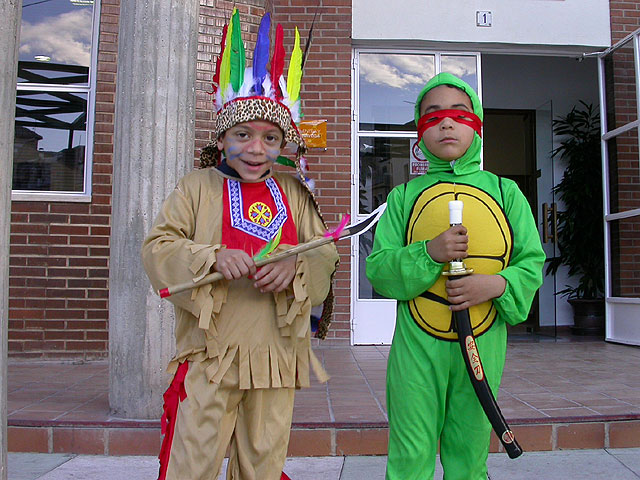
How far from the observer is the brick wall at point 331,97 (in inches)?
235

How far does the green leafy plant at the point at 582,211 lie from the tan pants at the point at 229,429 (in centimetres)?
654

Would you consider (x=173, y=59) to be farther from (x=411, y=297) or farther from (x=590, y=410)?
(x=590, y=410)

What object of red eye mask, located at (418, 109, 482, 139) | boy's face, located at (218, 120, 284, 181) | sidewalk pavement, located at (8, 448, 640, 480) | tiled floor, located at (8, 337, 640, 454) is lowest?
sidewalk pavement, located at (8, 448, 640, 480)

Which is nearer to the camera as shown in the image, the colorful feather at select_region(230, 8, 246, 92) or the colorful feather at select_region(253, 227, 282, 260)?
the colorful feather at select_region(253, 227, 282, 260)

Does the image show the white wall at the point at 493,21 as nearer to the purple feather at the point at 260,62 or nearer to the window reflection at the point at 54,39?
the window reflection at the point at 54,39

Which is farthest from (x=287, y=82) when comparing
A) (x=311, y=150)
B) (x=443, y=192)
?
(x=311, y=150)

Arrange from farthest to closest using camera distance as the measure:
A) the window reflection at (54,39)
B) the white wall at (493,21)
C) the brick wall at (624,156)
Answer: the brick wall at (624,156) → the white wall at (493,21) → the window reflection at (54,39)

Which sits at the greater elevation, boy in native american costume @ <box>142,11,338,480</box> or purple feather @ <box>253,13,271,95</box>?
purple feather @ <box>253,13,271,95</box>

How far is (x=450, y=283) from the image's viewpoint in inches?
78.0

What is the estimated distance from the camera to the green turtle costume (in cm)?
202

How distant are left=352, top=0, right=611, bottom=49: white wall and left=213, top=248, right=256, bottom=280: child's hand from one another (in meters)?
4.78

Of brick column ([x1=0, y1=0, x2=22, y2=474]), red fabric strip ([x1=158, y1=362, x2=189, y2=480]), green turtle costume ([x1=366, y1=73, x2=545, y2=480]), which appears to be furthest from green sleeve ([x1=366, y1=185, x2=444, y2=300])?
brick column ([x1=0, y1=0, x2=22, y2=474])

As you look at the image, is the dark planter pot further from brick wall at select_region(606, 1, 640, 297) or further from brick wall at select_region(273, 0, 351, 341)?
brick wall at select_region(273, 0, 351, 341)

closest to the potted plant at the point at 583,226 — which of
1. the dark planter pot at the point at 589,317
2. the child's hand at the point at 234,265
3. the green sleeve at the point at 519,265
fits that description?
the dark planter pot at the point at 589,317
